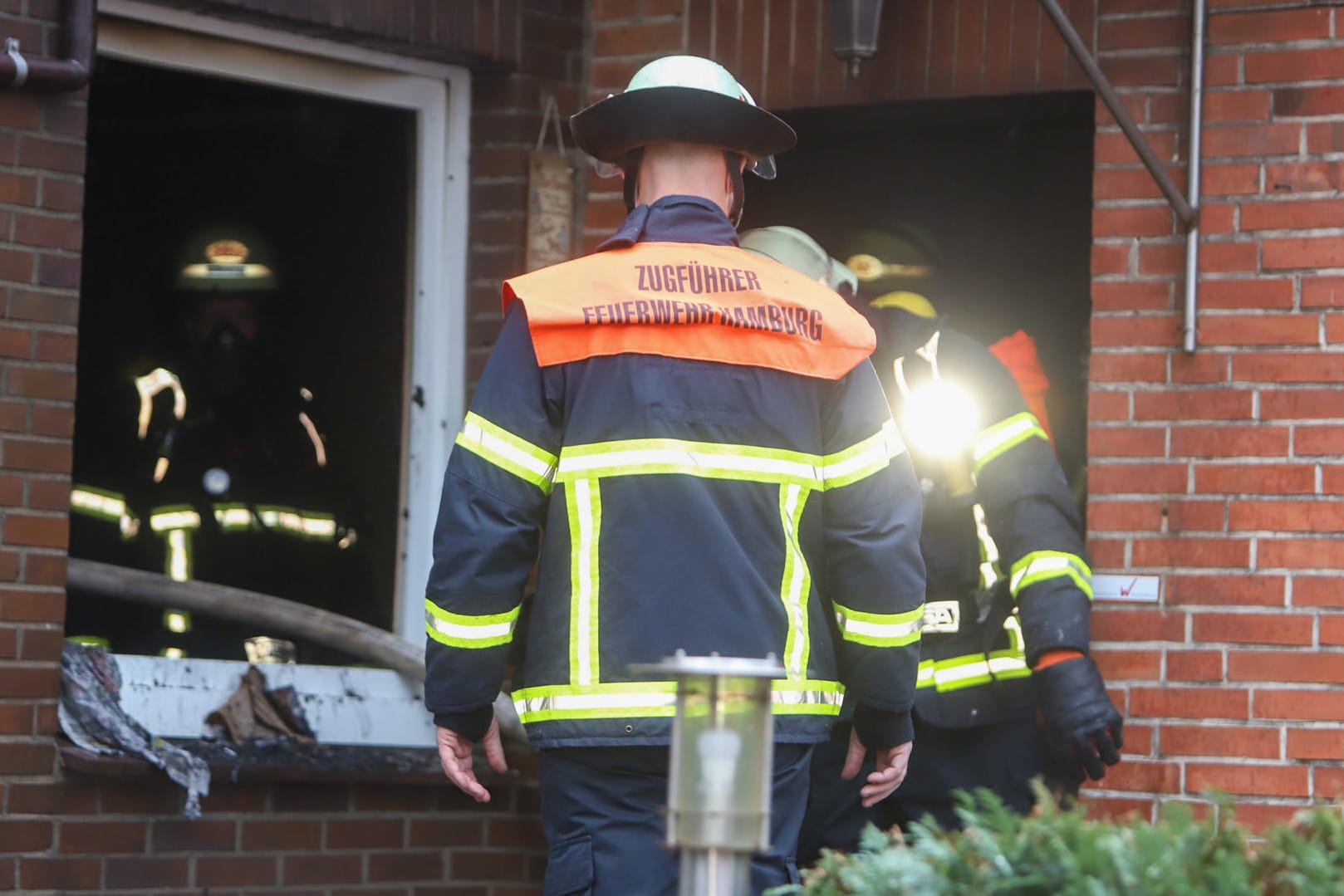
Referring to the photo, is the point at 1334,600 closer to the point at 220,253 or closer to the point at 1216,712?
the point at 1216,712

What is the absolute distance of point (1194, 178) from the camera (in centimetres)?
472

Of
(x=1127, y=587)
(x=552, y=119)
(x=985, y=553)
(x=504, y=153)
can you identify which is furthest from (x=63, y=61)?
(x=1127, y=587)

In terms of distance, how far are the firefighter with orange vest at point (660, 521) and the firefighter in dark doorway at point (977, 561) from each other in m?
1.08

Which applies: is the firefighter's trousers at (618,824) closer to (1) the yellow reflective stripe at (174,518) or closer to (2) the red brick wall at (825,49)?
(2) the red brick wall at (825,49)

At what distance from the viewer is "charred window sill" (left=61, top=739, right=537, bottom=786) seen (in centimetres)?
450

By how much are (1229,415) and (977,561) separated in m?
0.72

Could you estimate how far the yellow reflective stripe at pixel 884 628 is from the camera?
3432 mm

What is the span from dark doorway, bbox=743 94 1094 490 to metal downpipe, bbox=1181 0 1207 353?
1106 millimetres

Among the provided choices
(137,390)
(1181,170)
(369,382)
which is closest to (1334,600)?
(1181,170)

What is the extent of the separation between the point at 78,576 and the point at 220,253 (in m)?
2.13

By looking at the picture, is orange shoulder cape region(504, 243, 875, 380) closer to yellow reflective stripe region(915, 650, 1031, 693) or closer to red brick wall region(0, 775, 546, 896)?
yellow reflective stripe region(915, 650, 1031, 693)

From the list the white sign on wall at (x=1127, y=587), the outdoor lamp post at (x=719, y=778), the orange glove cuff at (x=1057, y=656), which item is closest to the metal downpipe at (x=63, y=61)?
the orange glove cuff at (x=1057, y=656)

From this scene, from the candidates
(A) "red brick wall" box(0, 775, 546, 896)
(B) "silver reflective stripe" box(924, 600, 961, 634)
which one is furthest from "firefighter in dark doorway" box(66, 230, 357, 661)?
(B) "silver reflective stripe" box(924, 600, 961, 634)

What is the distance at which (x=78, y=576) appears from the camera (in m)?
4.77
